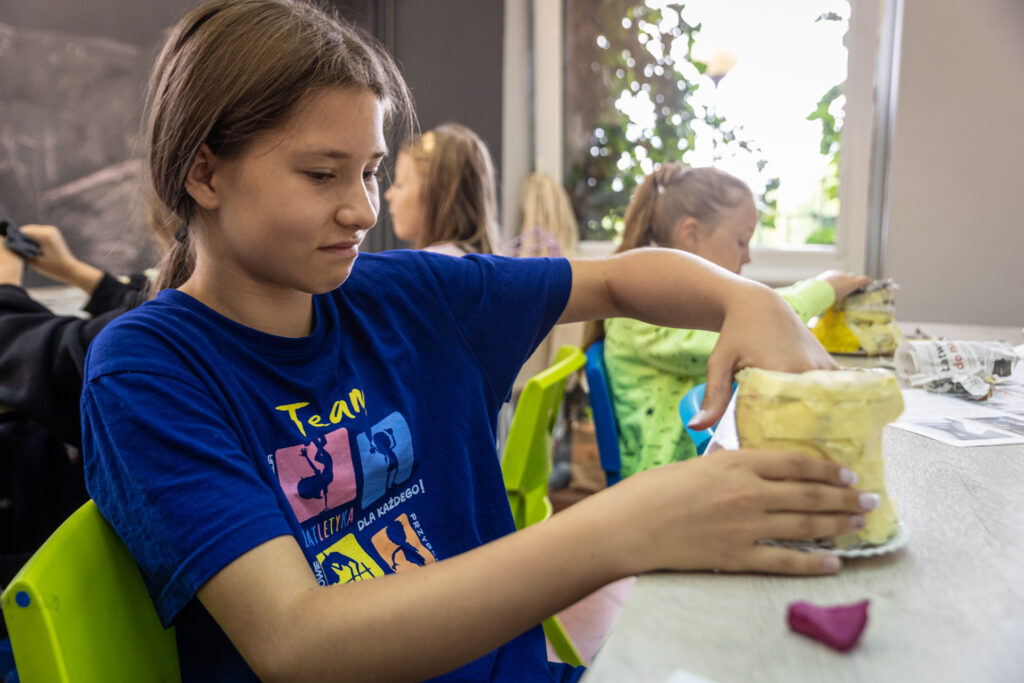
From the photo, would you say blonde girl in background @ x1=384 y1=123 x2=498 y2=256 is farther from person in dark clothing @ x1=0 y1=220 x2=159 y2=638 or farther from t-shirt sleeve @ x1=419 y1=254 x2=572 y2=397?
t-shirt sleeve @ x1=419 y1=254 x2=572 y2=397

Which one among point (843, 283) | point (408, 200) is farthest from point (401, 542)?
point (408, 200)

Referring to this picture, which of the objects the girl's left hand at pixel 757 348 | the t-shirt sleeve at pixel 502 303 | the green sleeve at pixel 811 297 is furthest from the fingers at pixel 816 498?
the green sleeve at pixel 811 297

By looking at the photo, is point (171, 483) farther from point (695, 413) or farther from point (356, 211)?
point (695, 413)

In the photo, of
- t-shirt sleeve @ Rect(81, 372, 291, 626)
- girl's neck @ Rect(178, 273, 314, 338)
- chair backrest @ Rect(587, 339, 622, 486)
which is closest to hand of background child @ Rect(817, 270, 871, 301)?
chair backrest @ Rect(587, 339, 622, 486)

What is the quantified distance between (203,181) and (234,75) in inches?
Answer: 4.5

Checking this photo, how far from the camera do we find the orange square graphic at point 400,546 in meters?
0.79

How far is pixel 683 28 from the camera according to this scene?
3.06m

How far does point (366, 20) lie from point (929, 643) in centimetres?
331

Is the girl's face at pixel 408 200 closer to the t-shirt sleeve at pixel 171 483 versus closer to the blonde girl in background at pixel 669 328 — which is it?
the blonde girl in background at pixel 669 328

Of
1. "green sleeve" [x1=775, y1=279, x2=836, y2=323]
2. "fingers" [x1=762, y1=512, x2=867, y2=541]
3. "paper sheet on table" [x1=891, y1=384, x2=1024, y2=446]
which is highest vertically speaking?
"fingers" [x1=762, y1=512, x2=867, y2=541]

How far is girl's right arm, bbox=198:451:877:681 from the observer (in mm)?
527

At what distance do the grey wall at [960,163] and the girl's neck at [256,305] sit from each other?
7.41 ft

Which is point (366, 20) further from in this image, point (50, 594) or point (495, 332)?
point (50, 594)

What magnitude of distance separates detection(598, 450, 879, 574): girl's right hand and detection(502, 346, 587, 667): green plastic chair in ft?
2.34
